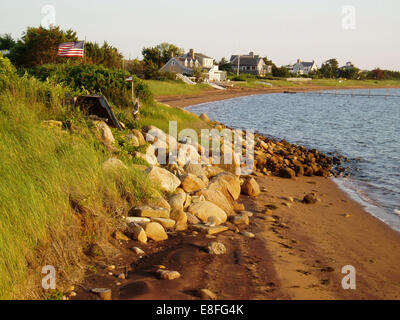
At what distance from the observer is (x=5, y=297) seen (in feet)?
15.2

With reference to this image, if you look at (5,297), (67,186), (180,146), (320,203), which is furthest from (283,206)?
(5,297)

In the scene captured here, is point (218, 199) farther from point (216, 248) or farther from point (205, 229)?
point (216, 248)

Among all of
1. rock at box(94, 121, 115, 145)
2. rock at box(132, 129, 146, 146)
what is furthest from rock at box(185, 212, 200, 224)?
rock at box(132, 129, 146, 146)

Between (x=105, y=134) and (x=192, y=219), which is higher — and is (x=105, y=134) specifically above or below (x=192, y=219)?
above

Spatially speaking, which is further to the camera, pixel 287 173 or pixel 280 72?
pixel 280 72

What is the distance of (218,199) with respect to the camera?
30.9 ft

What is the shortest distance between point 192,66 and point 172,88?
30.3 meters

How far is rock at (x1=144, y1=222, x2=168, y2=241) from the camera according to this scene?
7246 millimetres

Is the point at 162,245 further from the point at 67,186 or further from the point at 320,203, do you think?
the point at 320,203

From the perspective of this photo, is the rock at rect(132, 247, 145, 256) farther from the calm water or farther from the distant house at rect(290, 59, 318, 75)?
the distant house at rect(290, 59, 318, 75)

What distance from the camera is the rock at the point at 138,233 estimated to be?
7.03 metres

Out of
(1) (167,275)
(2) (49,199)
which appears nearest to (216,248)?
Answer: (1) (167,275)

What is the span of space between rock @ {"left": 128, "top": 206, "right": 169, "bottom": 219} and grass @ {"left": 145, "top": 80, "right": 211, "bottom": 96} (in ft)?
128
